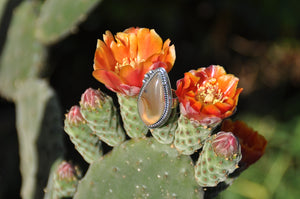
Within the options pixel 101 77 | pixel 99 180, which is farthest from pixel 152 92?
pixel 99 180

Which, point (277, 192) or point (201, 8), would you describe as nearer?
point (277, 192)

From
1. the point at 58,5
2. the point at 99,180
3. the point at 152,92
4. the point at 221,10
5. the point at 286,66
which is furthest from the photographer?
the point at 286,66

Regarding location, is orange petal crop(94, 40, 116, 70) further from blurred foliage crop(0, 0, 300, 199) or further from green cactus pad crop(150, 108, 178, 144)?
blurred foliage crop(0, 0, 300, 199)

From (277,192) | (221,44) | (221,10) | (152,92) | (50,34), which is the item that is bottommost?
(277,192)

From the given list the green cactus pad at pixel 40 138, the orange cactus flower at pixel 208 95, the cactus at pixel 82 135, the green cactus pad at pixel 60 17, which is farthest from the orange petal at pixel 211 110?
the green cactus pad at pixel 60 17

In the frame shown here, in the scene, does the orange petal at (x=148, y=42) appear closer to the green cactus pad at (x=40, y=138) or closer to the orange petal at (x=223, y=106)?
the orange petal at (x=223, y=106)

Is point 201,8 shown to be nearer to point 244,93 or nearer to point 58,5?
point 244,93
